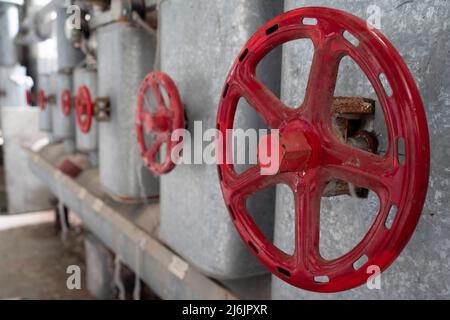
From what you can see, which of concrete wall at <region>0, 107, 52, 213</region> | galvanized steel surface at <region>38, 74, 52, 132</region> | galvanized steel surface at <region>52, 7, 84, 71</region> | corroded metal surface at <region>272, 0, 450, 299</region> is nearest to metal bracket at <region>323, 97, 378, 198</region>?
corroded metal surface at <region>272, 0, 450, 299</region>

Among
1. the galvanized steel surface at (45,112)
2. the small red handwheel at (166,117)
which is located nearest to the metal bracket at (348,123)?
the small red handwheel at (166,117)

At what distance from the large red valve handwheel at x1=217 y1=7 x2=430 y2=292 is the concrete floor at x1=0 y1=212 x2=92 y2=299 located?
5.49ft

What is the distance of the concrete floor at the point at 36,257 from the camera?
1987 millimetres

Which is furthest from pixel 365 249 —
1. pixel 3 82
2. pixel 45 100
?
pixel 3 82

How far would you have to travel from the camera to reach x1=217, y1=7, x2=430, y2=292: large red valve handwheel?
38 centimetres

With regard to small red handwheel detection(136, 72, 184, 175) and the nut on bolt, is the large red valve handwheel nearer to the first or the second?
small red handwheel detection(136, 72, 184, 175)

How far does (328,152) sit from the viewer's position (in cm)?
46

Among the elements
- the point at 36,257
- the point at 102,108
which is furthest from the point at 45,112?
the point at 102,108

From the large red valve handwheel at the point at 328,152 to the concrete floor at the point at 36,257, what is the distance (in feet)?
5.49

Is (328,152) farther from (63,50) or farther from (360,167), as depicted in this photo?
(63,50)

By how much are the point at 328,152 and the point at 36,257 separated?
239 centimetres

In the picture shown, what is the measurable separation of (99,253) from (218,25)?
1.36m

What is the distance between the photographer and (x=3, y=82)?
12.3ft
